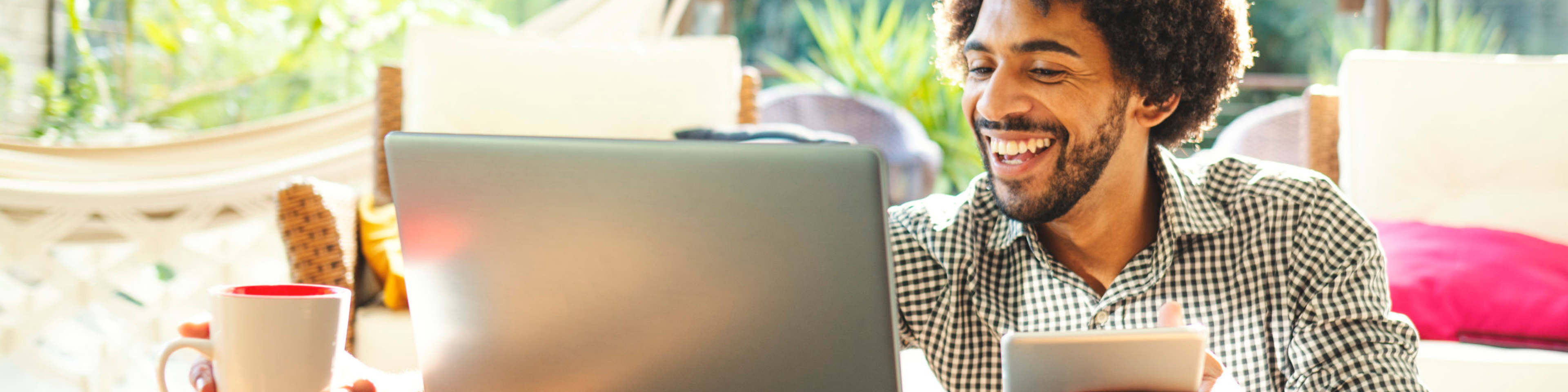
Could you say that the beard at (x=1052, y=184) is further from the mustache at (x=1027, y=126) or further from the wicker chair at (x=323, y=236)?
the wicker chair at (x=323, y=236)

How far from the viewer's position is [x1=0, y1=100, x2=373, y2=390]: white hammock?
1766 mm

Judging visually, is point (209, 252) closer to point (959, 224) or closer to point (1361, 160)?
point (959, 224)

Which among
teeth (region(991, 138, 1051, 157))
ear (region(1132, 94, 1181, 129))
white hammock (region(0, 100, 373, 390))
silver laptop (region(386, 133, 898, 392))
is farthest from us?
white hammock (region(0, 100, 373, 390))

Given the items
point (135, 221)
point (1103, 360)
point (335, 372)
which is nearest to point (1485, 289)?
point (1103, 360)

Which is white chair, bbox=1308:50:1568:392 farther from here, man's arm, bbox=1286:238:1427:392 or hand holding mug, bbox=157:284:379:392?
hand holding mug, bbox=157:284:379:392

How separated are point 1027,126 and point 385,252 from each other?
1.07 metres

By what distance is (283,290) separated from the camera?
661 mm

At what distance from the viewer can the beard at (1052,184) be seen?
1.04 meters

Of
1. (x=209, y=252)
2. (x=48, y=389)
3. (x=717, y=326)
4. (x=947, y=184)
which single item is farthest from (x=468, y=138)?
(x=947, y=184)

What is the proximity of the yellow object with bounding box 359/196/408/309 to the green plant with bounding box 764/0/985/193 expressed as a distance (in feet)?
6.79

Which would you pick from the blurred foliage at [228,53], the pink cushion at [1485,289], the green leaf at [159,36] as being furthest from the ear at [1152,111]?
the green leaf at [159,36]

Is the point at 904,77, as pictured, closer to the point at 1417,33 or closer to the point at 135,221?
the point at 1417,33

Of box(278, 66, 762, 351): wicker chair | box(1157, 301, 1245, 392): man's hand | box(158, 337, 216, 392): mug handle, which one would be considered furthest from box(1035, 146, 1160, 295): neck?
box(278, 66, 762, 351): wicker chair

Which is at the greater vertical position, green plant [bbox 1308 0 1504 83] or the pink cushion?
green plant [bbox 1308 0 1504 83]
